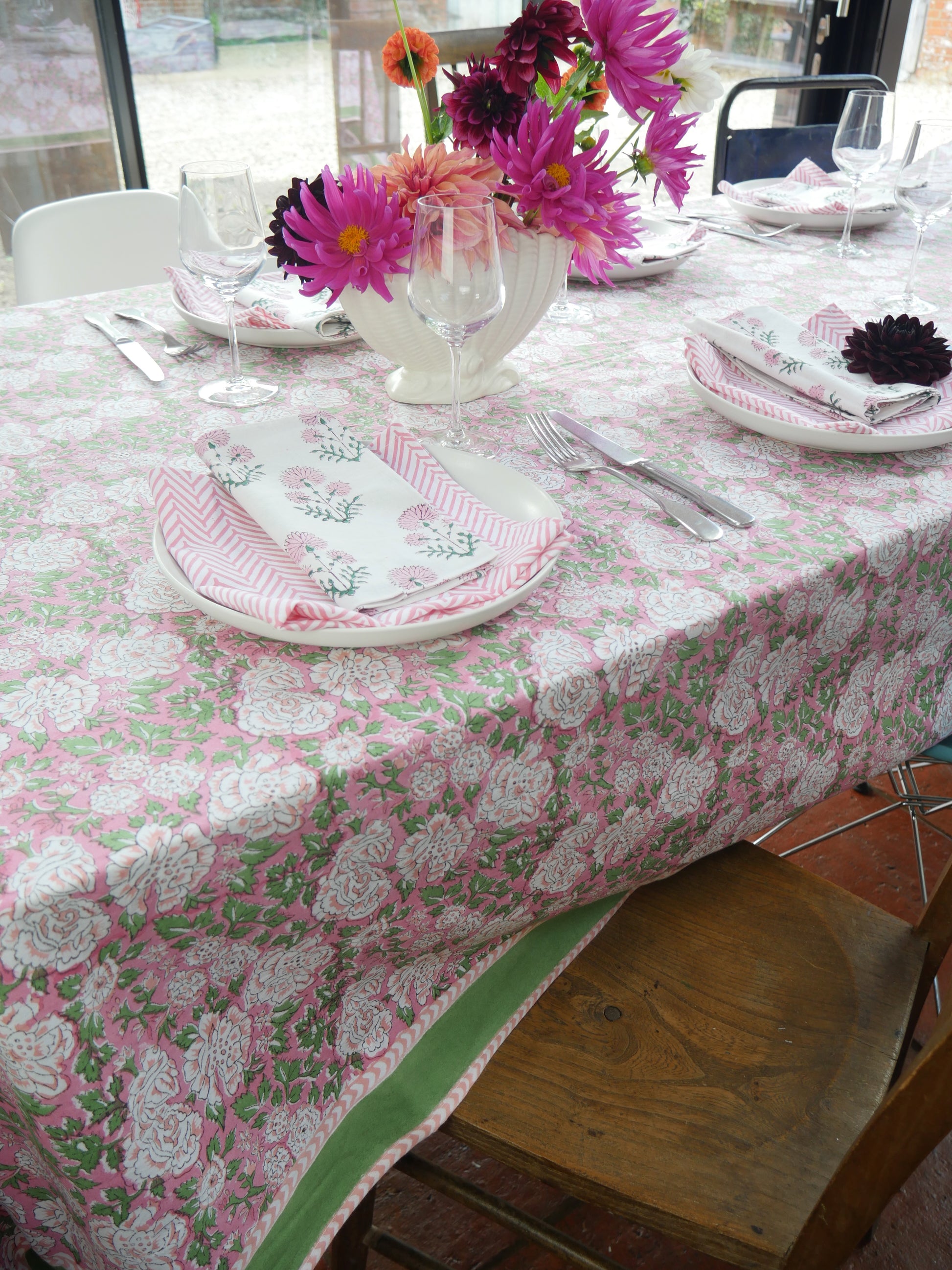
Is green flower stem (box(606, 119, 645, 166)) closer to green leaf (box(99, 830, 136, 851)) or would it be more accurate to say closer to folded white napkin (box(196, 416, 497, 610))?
folded white napkin (box(196, 416, 497, 610))

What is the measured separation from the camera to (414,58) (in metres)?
1.03

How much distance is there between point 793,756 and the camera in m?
0.86

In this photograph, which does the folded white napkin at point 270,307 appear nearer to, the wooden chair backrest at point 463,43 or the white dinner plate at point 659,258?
the white dinner plate at point 659,258

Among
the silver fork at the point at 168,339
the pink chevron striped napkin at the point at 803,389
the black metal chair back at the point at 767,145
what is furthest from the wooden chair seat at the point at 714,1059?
the black metal chair back at the point at 767,145

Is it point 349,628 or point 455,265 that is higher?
point 455,265

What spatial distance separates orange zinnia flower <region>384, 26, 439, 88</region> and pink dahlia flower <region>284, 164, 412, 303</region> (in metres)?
0.16

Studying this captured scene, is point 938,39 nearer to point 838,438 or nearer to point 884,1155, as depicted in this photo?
point 838,438

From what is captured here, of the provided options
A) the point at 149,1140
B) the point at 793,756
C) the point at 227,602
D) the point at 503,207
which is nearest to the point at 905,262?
the point at 503,207

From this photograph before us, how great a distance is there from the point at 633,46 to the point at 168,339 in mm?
616

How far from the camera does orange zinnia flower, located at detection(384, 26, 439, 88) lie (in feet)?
3.25

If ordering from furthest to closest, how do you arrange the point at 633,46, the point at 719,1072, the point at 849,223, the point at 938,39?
the point at 938,39, the point at 849,223, the point at 633,46, the point at 719,1072

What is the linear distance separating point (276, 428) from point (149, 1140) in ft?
1.74

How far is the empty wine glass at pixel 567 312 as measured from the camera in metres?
1.31

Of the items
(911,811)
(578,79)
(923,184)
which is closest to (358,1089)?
(578,79)
